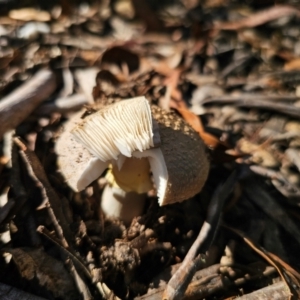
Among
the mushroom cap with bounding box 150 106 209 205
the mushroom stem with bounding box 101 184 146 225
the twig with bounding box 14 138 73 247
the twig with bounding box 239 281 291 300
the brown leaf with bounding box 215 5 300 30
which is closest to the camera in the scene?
the mushroom cap with bounding box 150 106 209 205

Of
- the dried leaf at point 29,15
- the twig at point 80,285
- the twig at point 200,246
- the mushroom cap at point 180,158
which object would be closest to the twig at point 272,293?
the twig at point 200,246

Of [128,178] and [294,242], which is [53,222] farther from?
[294,242]

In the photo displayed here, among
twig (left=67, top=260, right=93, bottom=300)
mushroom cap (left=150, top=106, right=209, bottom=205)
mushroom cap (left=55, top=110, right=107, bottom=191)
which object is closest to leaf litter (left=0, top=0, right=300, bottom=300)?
twig (left=67, top=260, right=93, bottom=300)

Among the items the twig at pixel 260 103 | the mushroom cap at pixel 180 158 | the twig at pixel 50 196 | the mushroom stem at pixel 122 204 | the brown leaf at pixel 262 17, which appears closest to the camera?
the mushroom cap at pixel 180 158

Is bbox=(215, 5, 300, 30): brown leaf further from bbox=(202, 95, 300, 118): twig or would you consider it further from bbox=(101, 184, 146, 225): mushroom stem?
bbox=(101, 184, 146, 225): mushroom stem

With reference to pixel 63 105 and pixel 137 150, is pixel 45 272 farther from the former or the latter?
pixel 63 105

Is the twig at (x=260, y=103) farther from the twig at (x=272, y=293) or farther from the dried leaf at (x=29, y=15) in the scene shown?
the dried leaf at (x=29, y=15)

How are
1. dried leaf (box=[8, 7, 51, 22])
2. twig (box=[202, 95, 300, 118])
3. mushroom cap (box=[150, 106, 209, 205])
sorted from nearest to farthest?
mushroom cap (box=[150, 106, 209, 205])
twig (box=[202, 95, 300, 118])
dried leaf (box=[8, 7, 51, 22])
